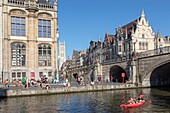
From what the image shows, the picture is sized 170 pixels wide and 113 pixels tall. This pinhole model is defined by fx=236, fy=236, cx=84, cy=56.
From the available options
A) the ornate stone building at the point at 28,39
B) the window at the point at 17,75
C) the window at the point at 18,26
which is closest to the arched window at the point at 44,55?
the ornate stone building at the point at 28,39

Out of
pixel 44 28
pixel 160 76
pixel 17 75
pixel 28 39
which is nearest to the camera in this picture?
pixel 160 76

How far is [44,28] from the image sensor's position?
5566cm

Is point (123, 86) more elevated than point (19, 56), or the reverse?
point (19, 56)

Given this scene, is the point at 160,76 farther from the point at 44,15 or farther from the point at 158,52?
the point at 44,15

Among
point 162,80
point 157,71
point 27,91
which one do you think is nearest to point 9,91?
point 27,91

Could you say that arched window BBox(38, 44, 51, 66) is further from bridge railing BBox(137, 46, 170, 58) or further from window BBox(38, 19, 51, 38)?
bridge railing BBox(137, 46, 170, 58)

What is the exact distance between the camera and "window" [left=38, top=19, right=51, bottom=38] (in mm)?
55025

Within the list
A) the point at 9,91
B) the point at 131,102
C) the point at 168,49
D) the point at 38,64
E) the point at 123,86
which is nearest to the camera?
the point at 131,102

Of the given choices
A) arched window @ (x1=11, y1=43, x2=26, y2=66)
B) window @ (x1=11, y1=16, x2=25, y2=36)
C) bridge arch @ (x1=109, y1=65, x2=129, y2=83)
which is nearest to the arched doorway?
bridge arch @ (x1=109, y1=65, x2=129, y2=83)

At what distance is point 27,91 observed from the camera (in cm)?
3572

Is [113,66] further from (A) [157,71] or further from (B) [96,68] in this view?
(A) [157,71]

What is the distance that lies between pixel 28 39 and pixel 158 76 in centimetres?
3008

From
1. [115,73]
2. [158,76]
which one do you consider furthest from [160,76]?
[115,73]

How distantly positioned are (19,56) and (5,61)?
3427mm
